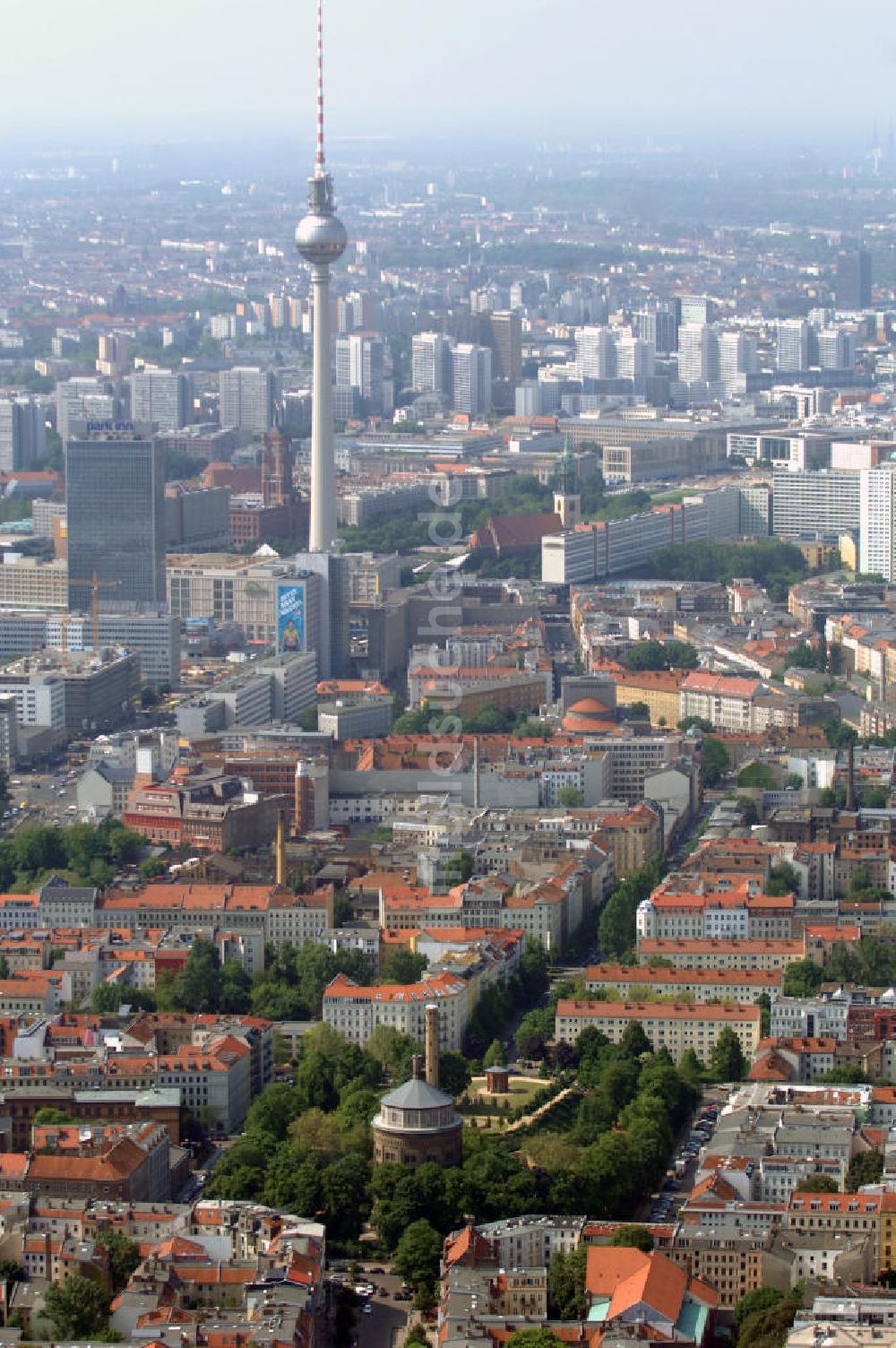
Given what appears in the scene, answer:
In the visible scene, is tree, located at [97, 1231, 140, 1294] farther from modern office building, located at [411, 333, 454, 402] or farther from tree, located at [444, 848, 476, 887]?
modern office building, located at [411, 333, 454, 402]

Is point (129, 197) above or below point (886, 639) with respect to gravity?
above

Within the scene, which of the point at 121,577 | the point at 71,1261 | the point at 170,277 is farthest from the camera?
the point at 170,277

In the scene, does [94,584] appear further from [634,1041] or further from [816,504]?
[634,1041]

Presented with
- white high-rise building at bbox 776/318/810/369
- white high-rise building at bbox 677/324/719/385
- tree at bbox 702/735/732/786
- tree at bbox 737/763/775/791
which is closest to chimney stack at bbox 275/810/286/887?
tree at bbox 737/763/775/791

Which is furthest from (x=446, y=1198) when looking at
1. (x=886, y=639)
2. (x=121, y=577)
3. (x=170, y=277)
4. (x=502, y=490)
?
(x=170, y=277)

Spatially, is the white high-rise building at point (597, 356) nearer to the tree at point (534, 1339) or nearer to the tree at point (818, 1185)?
the tree at point (818, 1185)

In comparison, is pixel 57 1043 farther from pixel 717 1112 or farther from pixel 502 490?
pixel 502 490
